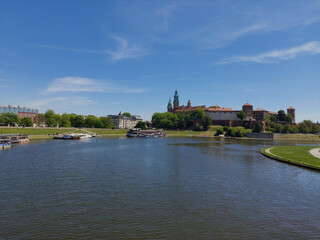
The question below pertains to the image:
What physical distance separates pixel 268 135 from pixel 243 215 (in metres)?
148

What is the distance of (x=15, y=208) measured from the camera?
18.0 metres

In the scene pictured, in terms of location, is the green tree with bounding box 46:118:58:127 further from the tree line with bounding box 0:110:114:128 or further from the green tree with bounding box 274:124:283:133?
the green tree with bounding box 274:124:283:133

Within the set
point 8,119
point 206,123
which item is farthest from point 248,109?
point 8,119

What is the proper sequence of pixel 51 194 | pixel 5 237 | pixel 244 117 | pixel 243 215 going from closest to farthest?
pixel 5 237
pixel 243 215
pixel 51 194
pixel 244 117

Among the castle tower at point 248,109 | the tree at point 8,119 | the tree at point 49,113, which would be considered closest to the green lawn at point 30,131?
the tree at point 8,119

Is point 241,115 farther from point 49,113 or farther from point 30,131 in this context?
point 49,113

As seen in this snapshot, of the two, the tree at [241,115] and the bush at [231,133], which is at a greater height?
the tree at [241,115]

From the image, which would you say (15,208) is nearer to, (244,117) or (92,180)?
(92,180)

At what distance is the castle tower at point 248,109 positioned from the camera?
191250 mm

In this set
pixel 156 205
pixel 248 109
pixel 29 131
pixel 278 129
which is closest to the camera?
pixel 156 205


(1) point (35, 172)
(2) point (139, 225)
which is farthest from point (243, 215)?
(1) point (35, 172)

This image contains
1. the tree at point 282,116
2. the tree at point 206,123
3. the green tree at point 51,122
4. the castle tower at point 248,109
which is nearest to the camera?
the green tree at point 51,122

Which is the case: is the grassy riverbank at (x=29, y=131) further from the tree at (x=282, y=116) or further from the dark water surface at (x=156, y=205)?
the tree at (x=282, y=116)

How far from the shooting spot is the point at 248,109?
193 metres
